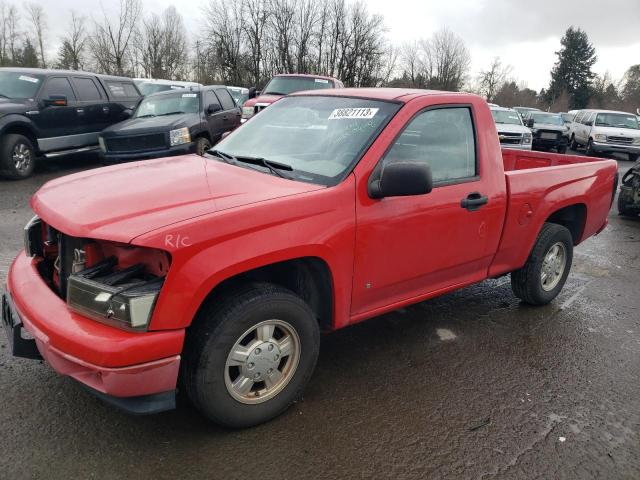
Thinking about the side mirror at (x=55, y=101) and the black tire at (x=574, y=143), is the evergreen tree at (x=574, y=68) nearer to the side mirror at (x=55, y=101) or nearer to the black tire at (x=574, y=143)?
the black tire at (x=574, y=143)

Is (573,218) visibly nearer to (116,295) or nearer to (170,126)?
(116,295)

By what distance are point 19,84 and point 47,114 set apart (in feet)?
2.38

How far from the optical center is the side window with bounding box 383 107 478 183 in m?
3.34

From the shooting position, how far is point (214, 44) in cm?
4031

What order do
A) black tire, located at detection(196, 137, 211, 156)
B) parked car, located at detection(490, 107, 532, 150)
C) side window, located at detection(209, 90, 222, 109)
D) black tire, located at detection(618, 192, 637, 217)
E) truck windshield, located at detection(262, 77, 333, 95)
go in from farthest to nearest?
parked car, located at detection(490, 107, 532, 150) → truck windshield, located at detection(262, 77, 333, 95) → side window, located at detection(209, 90, 222, 109) → black tire, located at detection(196, 137, 211, 156) → black tire, located at detection(618, 192, 637, 217)

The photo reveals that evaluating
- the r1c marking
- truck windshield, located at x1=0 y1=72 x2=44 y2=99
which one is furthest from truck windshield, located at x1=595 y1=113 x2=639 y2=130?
the r1c marking

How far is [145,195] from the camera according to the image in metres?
2.72

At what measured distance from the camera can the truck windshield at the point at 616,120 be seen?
786 inches

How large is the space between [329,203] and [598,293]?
12.4ft

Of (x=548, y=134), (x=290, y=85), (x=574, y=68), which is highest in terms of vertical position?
(x=574, y=68)

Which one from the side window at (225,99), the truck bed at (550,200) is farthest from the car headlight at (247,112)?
the truck bed at (550,200)

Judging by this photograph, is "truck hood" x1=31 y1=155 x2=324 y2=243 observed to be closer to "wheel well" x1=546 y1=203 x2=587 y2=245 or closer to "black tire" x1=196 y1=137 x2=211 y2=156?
"wheel well" x1=546 y1=203 x2=587 y2=245

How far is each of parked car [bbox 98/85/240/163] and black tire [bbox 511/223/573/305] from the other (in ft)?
21.5

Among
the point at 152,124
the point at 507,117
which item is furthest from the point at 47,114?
the point at 507,117
